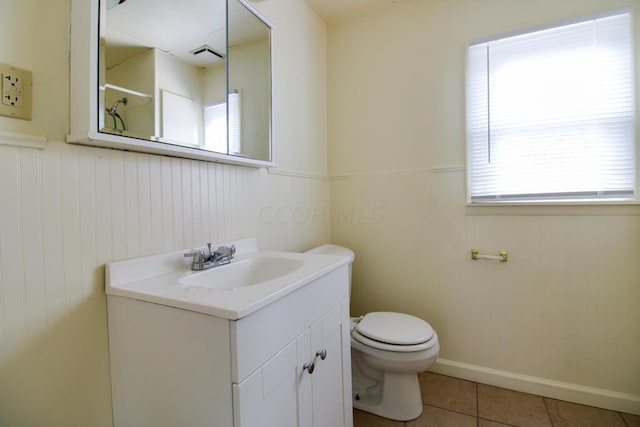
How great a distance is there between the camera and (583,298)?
4.98 feet

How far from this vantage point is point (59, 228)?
2.53 feet

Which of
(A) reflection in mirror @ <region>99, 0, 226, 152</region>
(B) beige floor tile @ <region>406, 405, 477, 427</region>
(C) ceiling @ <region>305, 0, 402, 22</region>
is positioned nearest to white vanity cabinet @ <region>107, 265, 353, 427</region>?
(A) reflection in mirror @ <region>99, 0, 226, 152</region>

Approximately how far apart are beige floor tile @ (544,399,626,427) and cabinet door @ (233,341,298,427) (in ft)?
4.54

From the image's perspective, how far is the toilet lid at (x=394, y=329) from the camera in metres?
1.38

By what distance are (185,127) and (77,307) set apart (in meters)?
0.64

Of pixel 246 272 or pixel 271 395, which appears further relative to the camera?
pixel 246 272

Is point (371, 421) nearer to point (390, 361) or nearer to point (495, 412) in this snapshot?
point (390, 361)

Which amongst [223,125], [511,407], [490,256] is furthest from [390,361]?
[223,125]

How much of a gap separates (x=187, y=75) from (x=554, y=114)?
69.6 inches

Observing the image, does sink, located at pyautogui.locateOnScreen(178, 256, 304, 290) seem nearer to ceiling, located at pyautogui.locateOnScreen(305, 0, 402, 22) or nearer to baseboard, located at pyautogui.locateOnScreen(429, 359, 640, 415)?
baseboard, located at pyautogui.locateOnScreen(429, 359, 640, 415)

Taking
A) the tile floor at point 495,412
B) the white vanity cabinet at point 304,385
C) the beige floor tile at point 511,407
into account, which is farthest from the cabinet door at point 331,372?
the beige floor tile at point 511,407

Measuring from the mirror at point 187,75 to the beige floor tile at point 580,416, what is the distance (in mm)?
1898

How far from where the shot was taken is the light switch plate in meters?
0.68

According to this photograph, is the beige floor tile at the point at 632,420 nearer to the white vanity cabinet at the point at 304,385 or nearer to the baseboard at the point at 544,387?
the baseboard at the point at 544,387
